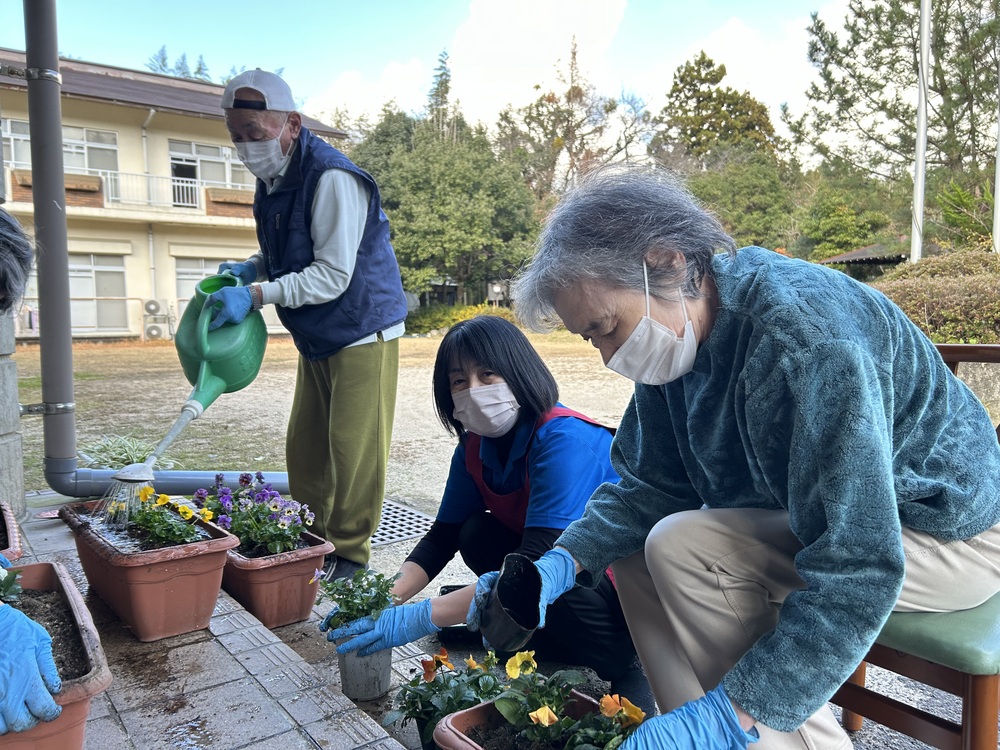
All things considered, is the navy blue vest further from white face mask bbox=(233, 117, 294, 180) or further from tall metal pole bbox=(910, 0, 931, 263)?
tall metal pole bbox=(910, 0, 931, 263)

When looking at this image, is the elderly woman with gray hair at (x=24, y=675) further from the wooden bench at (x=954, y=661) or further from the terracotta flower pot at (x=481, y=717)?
the wooden bench at (x=954, y=661)

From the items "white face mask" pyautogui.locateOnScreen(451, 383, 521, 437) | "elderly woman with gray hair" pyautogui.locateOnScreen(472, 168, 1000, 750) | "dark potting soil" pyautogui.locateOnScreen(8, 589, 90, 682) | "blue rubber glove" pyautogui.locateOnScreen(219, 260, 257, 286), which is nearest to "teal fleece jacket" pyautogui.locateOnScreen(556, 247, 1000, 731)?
"elderly woman with gray hair" pyautogui.locateOnScreen(472, 168, 1000, 750)

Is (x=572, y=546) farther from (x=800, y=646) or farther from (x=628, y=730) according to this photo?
(x=800, y=646)

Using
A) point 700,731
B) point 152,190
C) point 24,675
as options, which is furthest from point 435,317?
point 700,731

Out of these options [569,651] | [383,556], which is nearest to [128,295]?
[383,556]

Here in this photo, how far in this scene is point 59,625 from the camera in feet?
4.98

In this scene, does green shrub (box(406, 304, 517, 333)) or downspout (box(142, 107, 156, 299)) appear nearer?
downspout (box(142, 107, 156, 299))

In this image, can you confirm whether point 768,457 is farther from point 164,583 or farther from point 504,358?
point 164,583

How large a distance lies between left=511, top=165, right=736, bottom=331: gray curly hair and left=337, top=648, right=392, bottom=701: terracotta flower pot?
100 centimetres

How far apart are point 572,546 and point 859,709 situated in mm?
596

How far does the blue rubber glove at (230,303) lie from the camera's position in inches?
92.1

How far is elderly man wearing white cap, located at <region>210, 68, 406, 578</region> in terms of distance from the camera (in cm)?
236

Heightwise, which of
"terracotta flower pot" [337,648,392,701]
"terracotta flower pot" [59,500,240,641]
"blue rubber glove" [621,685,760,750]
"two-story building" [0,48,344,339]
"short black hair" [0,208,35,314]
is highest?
"two-story building" [0,48,344,339]

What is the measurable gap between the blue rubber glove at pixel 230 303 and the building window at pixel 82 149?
14592mm
